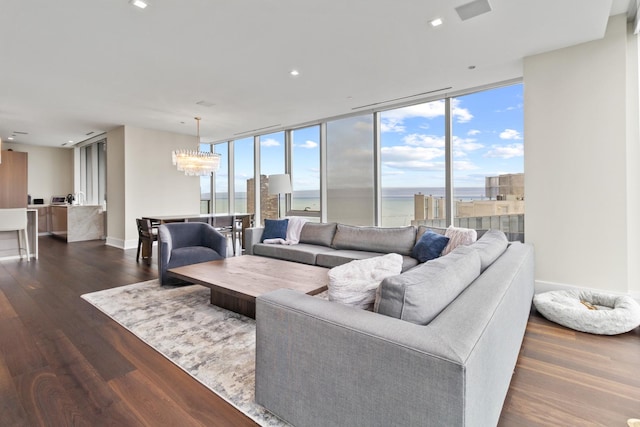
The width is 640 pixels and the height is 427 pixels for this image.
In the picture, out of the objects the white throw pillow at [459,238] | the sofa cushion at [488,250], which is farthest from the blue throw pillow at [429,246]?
the sofa cushion at [488,250]

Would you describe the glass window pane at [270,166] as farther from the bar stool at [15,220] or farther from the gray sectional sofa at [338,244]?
the bar stool at [15,220]

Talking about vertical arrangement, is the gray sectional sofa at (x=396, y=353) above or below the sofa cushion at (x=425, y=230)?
below

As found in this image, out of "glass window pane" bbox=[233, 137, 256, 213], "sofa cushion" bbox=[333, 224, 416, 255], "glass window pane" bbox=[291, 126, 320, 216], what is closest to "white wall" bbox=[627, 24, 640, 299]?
"sofa cushion" bbox=[333, 224, 416, 255]

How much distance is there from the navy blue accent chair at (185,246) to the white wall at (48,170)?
325 inches

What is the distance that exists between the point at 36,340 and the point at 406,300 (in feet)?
9.46

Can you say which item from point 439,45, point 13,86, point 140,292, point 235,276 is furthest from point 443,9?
point 13,86

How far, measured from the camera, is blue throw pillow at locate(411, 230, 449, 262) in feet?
11.6

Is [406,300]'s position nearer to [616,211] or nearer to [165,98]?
[616,211]

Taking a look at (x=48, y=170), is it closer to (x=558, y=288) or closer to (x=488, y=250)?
(x=488, y=250)

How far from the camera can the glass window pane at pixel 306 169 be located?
273 inches

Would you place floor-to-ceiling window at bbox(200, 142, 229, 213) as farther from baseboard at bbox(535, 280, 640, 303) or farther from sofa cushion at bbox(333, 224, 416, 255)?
baseboard at bbox(535, 280, 640, 303)

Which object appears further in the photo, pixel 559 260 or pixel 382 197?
pixel 382 197

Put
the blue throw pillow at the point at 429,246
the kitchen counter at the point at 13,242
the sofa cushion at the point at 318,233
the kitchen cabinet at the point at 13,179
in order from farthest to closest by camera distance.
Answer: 1. the kitchen cabinet at the point at 13,179
2. the kitchen counter at the point at 13,242
3. the sofa cushion at the point at 318,233
4. the blue throw pillow at the point at 429,246

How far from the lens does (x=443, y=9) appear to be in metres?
2.71
